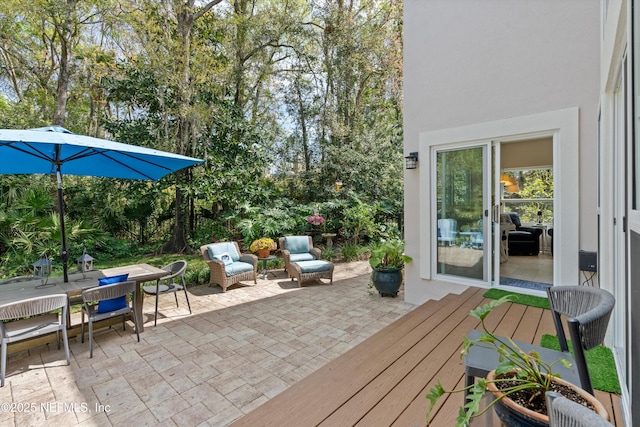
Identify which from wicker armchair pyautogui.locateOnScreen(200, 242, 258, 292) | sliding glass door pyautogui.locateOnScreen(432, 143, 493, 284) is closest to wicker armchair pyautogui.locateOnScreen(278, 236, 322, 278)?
wicker armchair pyautogui.locateOnScreen(200, 242, 258, 292)

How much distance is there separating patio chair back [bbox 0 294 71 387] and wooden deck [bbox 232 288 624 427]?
8.42 feet

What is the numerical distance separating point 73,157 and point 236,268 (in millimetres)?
3118

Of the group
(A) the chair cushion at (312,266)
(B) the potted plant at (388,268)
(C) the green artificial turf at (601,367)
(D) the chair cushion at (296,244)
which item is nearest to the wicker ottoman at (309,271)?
(A) the chair cushion at (312,266)

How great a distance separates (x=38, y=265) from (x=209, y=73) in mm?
6228

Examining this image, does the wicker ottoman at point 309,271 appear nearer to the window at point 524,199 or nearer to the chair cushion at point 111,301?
the chair cushion at point 111,301

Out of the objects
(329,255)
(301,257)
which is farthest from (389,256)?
(329,255)

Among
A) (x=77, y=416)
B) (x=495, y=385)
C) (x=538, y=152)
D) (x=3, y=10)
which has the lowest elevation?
(x=77, y=416)

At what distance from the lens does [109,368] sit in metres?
3.17

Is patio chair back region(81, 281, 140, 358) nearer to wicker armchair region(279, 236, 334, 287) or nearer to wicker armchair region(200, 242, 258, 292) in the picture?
wicker armchair region(200, 242, 258, 292)

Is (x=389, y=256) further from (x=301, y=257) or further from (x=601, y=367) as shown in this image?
(x=601, y=367)

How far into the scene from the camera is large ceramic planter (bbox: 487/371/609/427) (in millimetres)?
1012

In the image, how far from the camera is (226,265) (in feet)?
19.7

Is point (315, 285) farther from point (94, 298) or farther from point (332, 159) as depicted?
point (332, 159)

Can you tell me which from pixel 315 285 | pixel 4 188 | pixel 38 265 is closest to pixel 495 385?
pixel 38 265
